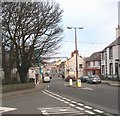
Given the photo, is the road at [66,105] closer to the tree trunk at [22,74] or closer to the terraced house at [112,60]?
the tree trunk at [22,74]

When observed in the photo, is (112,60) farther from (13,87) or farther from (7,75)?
(13,87)

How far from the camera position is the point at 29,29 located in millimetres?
43094

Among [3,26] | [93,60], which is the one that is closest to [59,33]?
[3,26]

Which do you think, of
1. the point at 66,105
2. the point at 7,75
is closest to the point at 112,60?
the point at 7,75

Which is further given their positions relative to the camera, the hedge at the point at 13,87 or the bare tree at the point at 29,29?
the bare tree at the point at 29,29

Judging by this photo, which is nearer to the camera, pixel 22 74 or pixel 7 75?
pixel 7 75

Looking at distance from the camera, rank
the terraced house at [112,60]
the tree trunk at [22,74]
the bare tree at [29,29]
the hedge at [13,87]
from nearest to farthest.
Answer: the hedge at [13,87]
the bare tree at [29,29]
the tree trunk at [22,74]
the terraced house at [112,60]

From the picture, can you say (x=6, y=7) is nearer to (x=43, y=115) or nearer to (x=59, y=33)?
(x=59, y=33)

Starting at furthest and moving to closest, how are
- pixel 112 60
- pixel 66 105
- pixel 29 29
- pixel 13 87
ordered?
pixel 112 60 → pixel 29 29 → pixel 13 87 → pixel 66 105

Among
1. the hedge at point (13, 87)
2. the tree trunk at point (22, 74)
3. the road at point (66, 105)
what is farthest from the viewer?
the tree trunk at point (22, 74)

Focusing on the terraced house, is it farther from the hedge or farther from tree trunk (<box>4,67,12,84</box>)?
tree trunk (<box>4,67,12,84</box>)

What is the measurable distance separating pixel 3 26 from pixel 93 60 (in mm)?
72323

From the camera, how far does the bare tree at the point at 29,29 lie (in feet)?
131

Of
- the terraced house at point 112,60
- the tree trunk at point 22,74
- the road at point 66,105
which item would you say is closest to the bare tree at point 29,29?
the tree trunk at point 22,74
